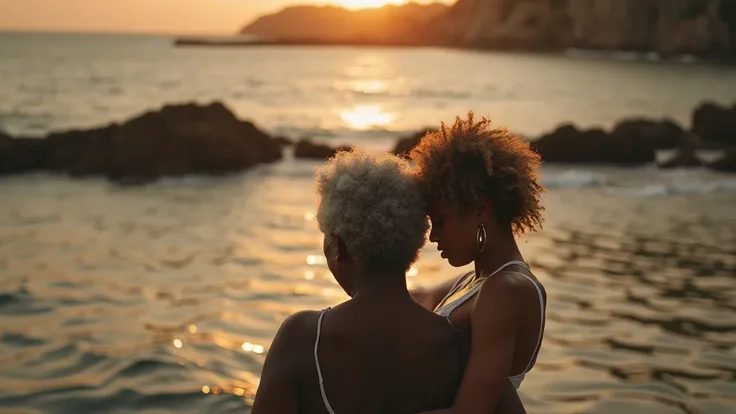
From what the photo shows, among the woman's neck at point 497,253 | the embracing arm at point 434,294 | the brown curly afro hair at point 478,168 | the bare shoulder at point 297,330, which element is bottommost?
the embracing arm at point 434,294

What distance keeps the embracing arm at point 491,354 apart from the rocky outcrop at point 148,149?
15.1 metres

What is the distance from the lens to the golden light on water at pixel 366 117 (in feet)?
127

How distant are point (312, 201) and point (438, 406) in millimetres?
13047

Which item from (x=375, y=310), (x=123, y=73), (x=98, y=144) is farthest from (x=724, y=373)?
(x=123, y=73)

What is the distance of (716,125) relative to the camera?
90.5ft

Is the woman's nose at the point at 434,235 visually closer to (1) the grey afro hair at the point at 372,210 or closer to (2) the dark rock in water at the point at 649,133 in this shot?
(1) the grey afro hair at the point at 372,210

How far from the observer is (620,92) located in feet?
190

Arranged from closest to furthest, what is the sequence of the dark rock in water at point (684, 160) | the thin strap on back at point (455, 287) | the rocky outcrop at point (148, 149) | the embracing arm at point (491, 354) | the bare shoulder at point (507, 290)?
the embracing arm at point (491, 354)
the bare shoulder at point (507, 290)
the thin strap on back at point (455, 287)
the rocky outcrop at point (148, 149)
the dark rock in water at point (684, 160)

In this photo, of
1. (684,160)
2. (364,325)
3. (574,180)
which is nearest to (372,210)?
(364,325)

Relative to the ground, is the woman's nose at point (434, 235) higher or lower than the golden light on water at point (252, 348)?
higher

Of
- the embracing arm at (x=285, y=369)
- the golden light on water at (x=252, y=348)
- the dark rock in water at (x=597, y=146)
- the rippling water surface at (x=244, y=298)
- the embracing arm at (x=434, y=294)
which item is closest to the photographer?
the embracing arm at (x=285, y=369)

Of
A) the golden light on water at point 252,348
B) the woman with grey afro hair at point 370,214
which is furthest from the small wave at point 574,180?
the woman with grey afro hair at point 370,214

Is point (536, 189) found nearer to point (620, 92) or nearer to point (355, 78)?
point (620, 92)

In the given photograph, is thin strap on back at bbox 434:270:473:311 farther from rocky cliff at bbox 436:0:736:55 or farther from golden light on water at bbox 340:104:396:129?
rocky cliff at bbox 436:0:736:55
